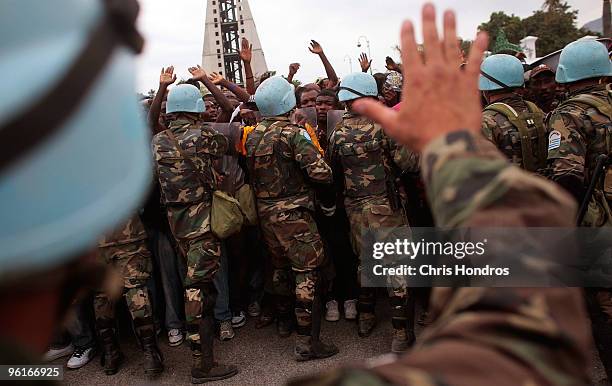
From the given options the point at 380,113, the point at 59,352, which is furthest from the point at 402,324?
the point at 380,113

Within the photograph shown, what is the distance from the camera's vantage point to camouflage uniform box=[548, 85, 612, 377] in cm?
319

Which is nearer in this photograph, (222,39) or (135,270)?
(135,270)

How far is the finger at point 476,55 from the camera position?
2.97 ft

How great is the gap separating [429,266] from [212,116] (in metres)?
3.05

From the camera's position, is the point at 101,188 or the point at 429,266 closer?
the point at 101,188

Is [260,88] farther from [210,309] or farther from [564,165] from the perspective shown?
[564,165]

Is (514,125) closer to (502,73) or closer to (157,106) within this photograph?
(502,73)

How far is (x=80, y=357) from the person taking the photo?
14.6ft

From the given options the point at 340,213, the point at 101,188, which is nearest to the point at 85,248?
the point at 101,188

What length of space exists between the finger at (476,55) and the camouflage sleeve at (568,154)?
8.11 ft

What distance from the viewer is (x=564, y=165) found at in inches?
126

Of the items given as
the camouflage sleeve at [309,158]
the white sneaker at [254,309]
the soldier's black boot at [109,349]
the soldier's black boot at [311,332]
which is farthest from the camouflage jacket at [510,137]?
the soldier's black boot at [109,349]

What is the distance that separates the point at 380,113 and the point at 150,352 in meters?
3.75

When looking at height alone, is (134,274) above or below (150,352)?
above
